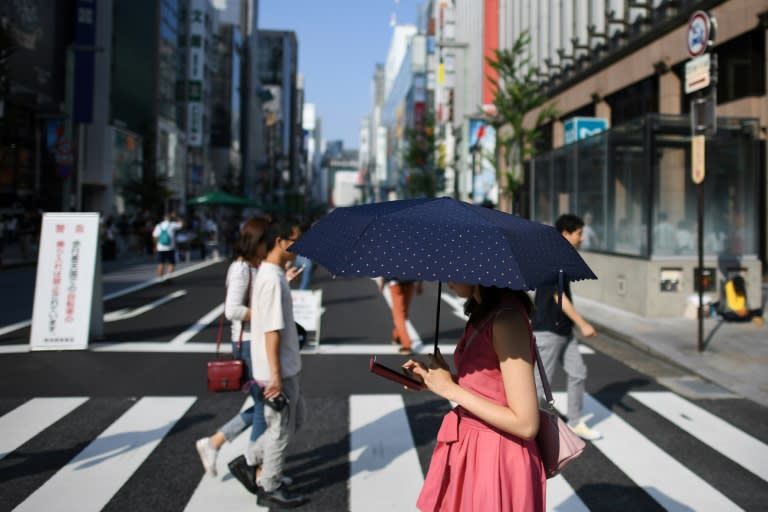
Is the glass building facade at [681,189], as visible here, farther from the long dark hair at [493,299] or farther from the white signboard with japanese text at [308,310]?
the long dark hair at [493,299]

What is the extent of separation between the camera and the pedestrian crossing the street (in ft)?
14.7

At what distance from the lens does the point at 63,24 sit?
133ft

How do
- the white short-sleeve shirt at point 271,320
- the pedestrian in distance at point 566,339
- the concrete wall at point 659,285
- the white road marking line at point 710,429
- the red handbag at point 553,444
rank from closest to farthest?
1. the red handbag at point 553,444
2. the white short-sleeve shirt at point 271,320
3. the white road marking line at point 710,429
4. the pedestrian in distance at point 566,339
5. the concrete wall at point 659,285

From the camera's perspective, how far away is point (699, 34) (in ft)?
33.9

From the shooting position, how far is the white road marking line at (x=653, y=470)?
14.8 feet

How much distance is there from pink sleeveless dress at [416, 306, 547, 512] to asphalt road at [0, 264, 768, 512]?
6.19ft

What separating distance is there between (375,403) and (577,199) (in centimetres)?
1206

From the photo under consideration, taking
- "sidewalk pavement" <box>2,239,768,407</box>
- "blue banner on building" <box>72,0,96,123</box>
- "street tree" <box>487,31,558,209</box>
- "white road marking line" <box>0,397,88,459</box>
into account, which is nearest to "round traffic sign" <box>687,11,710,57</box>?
"sidewalk pavement" <box>2,239,768,407</box>

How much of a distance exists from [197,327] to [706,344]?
8.07 m

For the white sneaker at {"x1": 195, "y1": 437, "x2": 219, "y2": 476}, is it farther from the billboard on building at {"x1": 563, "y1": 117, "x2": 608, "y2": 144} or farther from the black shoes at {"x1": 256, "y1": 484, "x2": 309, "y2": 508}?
the billboard on building at {"x1": 563, "y1": 117, "x2": 608, "y2": 144}

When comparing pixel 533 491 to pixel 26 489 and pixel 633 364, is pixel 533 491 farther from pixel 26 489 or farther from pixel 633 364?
pixel 633 364

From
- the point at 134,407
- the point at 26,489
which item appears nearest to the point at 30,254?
the point at 134,407

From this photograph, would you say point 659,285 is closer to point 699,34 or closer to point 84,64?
point 699,34

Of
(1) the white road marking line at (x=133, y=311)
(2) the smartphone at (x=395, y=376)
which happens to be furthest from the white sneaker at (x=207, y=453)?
(1) the white road marking line at (x=133, y=311)
